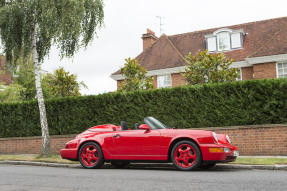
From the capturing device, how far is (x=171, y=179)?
7.06 meters

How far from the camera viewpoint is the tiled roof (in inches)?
956

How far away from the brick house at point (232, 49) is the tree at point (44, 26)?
30.5ft

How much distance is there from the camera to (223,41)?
26078 mm

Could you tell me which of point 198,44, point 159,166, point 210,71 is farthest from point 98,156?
point 198,44

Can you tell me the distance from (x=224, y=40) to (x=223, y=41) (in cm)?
11

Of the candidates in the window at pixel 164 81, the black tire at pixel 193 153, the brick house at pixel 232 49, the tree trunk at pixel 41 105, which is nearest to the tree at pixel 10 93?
the brick house at pixel 232 49

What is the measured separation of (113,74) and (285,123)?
57.5ft

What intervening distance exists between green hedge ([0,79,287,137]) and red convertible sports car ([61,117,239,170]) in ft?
15.4

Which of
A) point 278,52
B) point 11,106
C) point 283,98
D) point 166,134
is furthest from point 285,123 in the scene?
point 11,106

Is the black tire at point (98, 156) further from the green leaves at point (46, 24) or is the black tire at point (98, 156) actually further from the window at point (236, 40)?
the window at point (236, 40)

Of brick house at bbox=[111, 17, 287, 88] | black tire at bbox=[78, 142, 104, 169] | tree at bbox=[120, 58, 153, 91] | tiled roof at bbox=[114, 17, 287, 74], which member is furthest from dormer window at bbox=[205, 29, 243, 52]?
black tire at bbox=[78, 142, 104, 169]

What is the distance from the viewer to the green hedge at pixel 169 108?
12.9 meters

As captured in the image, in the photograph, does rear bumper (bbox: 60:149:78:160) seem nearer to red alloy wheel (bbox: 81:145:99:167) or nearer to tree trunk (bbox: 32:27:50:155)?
red alloy wheel (bbox: 81:145:99:167)

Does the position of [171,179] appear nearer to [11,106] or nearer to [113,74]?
[11,106]
